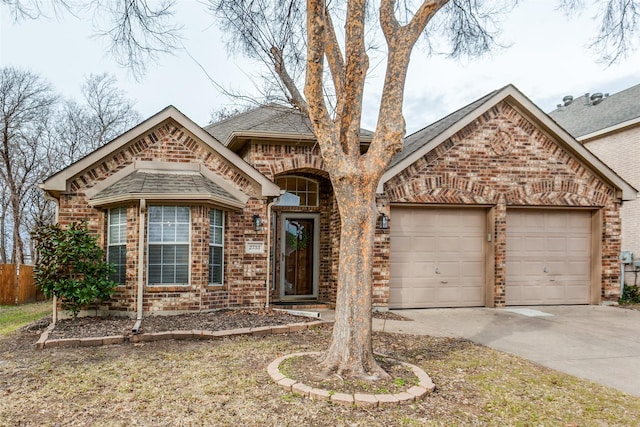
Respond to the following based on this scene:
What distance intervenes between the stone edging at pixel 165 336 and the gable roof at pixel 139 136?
277 cm

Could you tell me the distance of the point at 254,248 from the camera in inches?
378

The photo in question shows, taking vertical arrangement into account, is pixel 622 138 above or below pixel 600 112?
below

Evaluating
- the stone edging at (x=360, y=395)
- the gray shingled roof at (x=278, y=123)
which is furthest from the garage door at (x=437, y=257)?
the stone edging at (x=360, y=395)

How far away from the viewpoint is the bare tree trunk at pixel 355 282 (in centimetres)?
474

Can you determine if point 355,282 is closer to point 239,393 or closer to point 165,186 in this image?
point 239,393

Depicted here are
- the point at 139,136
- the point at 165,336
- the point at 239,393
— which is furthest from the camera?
the point at 139,136

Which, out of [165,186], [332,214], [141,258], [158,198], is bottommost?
[141,258]

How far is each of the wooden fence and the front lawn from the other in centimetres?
35

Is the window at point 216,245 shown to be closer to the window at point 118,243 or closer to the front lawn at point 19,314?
the window at point 118,243

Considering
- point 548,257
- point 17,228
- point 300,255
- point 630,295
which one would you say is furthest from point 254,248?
point 17,228

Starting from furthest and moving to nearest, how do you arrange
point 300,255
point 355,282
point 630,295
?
point 300,255 < point 630,295 < point 355,282

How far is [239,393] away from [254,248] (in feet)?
17.7

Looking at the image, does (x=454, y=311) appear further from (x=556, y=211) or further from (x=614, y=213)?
(x=614, y=213)

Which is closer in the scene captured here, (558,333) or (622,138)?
(558,333)
